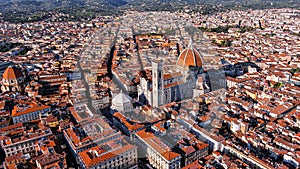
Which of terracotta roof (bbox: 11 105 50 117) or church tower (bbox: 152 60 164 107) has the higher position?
church tower (bbox: 152 60 164 107)

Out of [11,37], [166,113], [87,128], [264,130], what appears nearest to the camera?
[87,128]

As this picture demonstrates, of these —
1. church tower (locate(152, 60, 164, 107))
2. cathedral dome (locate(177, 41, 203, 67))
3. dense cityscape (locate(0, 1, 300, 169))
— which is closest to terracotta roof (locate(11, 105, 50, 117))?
dense cityscape (locate(0, 1, 300, 169))

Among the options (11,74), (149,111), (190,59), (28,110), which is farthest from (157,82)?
(11,74)

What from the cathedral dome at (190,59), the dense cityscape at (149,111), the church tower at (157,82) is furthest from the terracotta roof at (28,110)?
the cathedral dome at (190,59)

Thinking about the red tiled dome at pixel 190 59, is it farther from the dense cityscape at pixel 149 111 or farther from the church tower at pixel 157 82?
the church tower at pixel 157 82

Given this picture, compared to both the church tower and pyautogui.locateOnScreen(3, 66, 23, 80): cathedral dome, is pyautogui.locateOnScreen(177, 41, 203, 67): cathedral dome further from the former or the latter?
pyautogui.locateOnScreen(3, 66, 23, 80): cathedral dome

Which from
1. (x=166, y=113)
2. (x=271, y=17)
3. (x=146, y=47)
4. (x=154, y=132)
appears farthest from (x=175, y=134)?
(x=271, y=17)

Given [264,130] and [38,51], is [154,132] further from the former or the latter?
[38,51]

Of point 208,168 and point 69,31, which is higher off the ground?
point 69,31
